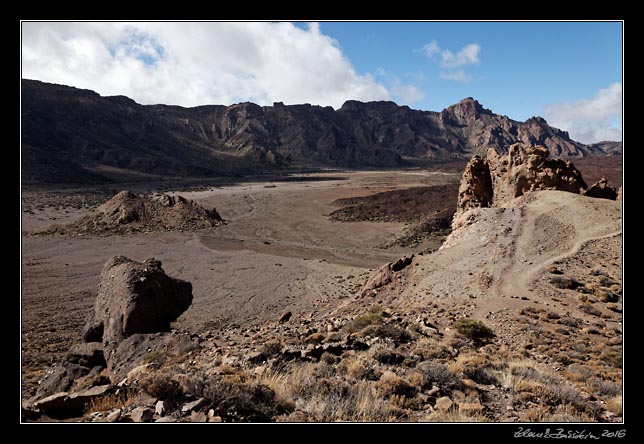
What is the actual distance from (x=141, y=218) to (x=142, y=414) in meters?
37.8

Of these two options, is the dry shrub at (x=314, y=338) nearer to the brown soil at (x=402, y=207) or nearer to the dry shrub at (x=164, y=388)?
the dry shrub at (x=164, y=388)

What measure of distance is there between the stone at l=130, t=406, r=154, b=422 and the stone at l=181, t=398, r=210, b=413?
1.31ft

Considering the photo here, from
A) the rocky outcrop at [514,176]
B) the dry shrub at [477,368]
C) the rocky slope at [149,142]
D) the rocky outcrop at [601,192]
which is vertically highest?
the rocky slope at [149,142]

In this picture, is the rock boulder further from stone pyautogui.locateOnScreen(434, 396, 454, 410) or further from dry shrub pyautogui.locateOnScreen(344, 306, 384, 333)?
stone pyautogui.locateOnScreen(434, 396, 454, 410)

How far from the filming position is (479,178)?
93.3 ft

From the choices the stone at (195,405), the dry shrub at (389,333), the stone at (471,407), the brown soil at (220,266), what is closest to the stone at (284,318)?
the brown soil at (220,266)

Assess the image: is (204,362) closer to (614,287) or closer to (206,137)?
(614,287)

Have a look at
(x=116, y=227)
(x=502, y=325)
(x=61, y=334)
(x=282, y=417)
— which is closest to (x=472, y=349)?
(x=502, y=325)

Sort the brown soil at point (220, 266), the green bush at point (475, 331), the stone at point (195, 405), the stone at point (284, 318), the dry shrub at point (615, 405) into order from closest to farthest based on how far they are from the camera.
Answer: the stone at point (195, 405) → the dry shrub at point (615, 405) → the green bush at point (475, 331) → the stone at point (284, 318) → the brown soil at point (220, 266)

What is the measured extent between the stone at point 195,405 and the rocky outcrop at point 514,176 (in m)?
23.6

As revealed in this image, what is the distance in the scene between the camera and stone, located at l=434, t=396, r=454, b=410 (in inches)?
236

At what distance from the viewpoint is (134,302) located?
11.3m

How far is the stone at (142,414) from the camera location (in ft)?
16.2

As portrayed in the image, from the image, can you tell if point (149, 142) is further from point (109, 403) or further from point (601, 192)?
point (109, 403)
